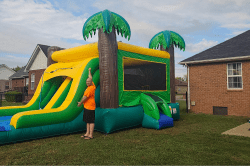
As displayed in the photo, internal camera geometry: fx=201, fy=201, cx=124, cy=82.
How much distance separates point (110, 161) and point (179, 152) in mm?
1487

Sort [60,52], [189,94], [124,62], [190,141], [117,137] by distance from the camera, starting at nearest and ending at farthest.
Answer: [190,141]
[117,137]
[124,62]
[60,52]
[189,94]

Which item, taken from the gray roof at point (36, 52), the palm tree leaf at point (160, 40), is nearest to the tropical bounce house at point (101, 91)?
the palm tree leaf at point (160, 40)

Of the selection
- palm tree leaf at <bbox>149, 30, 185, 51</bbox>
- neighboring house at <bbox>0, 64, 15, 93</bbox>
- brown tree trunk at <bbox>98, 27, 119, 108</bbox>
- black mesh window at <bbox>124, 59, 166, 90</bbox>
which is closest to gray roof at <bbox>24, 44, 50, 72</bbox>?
palm tree leaf at <bbox>149, 30, 185, 51</bbox>

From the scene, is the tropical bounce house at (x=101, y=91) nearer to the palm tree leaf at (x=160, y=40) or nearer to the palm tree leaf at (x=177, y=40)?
the palm tree leaf at (x=160, y=40)

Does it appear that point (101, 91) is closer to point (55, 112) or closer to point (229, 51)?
point (55, 112)

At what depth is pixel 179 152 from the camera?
4.16 metres

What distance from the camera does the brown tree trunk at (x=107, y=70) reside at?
616 centimetres

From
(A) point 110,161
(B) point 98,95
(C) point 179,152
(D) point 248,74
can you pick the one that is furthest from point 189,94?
(A) point 110,161

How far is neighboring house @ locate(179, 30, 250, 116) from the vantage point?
10453mm

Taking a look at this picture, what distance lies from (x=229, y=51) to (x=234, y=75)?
1482 millimetres

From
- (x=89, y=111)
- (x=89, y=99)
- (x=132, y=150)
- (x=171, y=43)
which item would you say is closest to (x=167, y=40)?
(x=171, y=43)

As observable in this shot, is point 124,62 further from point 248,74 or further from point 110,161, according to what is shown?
point 248,74

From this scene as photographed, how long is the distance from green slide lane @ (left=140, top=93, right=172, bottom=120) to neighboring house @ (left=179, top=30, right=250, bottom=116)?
17.2ft

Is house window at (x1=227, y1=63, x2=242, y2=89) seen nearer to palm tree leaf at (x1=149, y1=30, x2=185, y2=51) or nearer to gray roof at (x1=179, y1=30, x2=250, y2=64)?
gray roof at (x1=179, y1=30, x2=250, y2=64)
